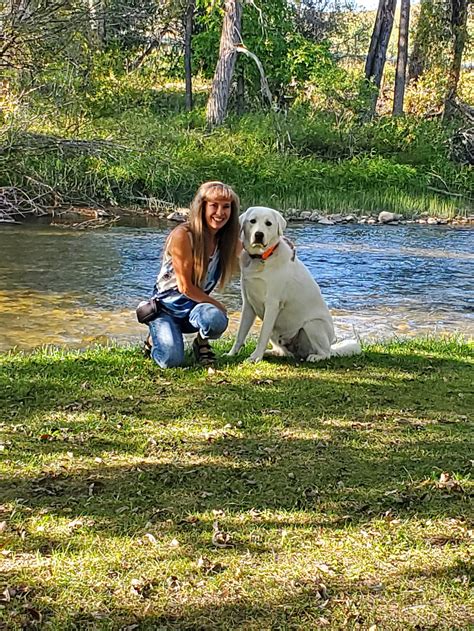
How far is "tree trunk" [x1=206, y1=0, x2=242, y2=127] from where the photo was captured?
2228cm

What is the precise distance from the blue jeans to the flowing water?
2.03m

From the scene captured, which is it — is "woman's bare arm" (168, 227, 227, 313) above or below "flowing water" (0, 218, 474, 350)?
above

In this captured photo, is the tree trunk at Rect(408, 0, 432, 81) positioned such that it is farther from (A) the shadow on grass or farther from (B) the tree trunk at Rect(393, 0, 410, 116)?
(A) the shadow on grass

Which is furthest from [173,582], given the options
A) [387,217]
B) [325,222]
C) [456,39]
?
[456,39]

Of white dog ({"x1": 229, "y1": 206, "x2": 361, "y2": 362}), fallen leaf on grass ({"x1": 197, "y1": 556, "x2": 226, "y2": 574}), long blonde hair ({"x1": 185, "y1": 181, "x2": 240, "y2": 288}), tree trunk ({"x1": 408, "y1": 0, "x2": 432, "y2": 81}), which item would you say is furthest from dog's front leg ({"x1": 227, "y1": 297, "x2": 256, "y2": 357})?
tree trunk ({"x1": 408, "y1": 0, "x2": 432, "y2": 81})

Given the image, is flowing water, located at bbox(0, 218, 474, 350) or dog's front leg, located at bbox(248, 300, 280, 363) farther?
flowing water, located at bbox(0, 218, 474, 350)

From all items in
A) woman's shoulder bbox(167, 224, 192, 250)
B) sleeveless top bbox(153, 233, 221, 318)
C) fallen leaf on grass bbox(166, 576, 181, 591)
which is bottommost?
fallen leaf on grass bbox(166, 576, 181, 591)

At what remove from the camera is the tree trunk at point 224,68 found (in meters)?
22.3

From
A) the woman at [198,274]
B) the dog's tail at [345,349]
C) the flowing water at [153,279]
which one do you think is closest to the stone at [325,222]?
the flowing water at [153,279]

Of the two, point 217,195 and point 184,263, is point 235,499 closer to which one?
point 184,263

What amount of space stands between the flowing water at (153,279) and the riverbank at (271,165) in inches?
44.0

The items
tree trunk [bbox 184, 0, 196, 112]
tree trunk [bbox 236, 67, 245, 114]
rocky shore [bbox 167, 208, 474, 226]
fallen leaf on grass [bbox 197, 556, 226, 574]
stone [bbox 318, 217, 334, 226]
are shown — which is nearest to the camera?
fallen leaf on grass [bbox 197, 556, 226, 574]

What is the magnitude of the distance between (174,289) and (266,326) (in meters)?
0.74

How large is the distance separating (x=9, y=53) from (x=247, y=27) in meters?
16.4
